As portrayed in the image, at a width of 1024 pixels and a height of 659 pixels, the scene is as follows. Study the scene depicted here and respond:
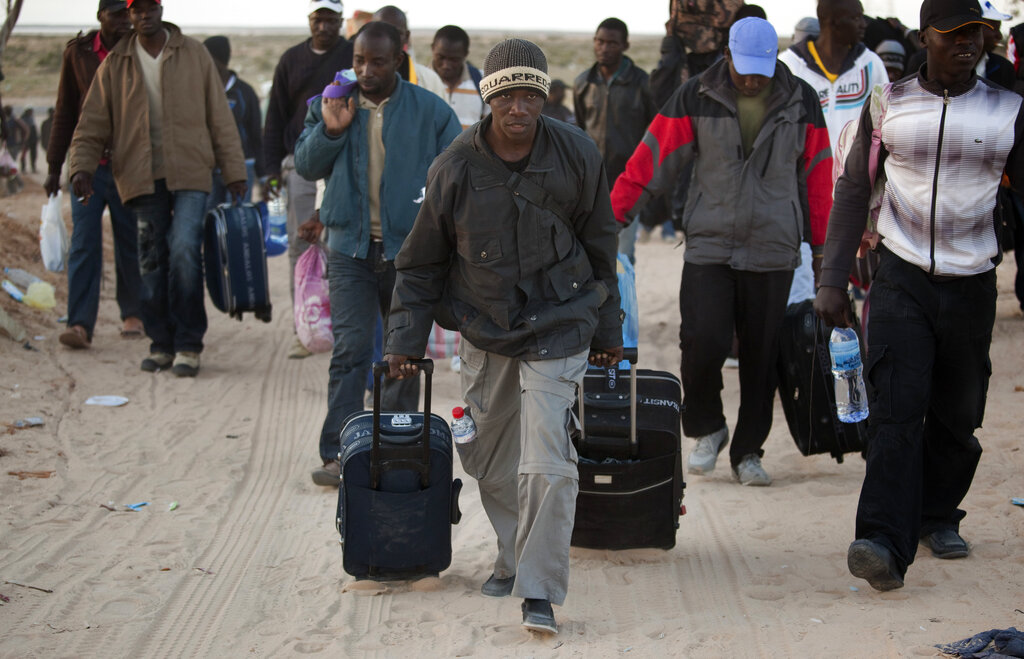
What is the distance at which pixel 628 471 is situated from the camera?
545 cm

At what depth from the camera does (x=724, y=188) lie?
22.0 ft

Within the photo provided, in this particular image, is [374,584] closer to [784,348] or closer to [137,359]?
[784,348]

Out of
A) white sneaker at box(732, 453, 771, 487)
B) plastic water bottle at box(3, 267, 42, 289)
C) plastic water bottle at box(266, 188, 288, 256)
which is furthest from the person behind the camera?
plastic water bottle at box(3, 267, 42, 289)

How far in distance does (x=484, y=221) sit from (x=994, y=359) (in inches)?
258

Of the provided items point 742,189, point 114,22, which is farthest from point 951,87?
point 114,22

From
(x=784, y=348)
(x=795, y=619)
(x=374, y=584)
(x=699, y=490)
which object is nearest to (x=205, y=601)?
(x=374, y=584)

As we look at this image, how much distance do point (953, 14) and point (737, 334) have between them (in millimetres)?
2538

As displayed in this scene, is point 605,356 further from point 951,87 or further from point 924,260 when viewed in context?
point 951,87

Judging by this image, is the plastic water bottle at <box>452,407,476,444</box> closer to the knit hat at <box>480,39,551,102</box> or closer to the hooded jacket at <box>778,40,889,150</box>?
the knit hat at <box>480,39,551,102</box>

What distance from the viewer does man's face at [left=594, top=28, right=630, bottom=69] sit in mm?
10914

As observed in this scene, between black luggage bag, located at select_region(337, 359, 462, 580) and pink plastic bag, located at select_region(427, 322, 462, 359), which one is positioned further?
pink plastic bag, located at select_region(427, 322, 462, 359)

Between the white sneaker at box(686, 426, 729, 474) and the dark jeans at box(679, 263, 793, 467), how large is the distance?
0.46ft

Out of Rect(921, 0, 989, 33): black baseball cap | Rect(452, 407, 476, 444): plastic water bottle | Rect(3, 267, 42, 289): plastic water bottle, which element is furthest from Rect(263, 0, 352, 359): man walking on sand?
Rect(921, 0, 989, 33): black baseball cap

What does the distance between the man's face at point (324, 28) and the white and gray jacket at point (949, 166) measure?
571cm
